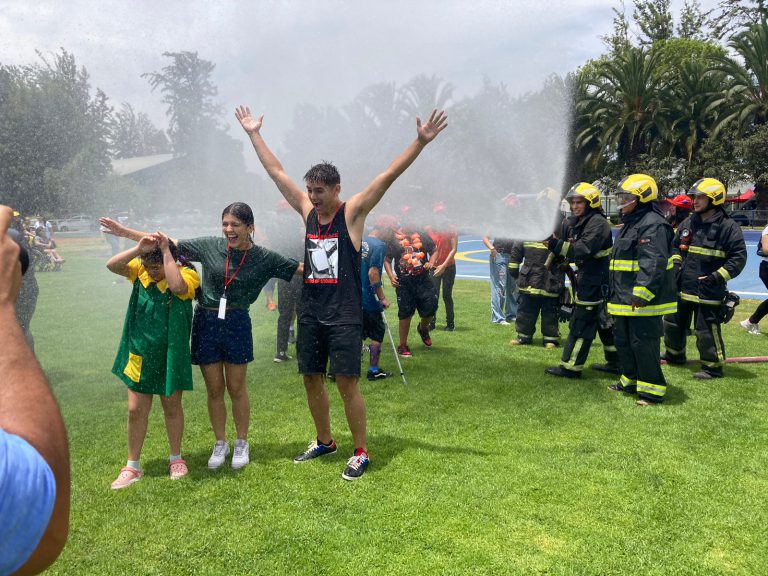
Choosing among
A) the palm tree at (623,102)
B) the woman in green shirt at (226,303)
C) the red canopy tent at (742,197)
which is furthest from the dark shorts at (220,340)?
the red canopy tent at (742,197)

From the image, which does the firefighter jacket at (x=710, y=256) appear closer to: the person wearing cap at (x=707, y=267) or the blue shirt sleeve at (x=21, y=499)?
the person wearing cap at (x=707, y=267)

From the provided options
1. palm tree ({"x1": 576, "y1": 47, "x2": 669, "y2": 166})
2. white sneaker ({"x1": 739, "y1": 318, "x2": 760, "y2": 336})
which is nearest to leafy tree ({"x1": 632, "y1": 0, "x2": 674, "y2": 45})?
palm tree ({"x1": 576, "y1": 47, "x2": 669, "y2": 166})

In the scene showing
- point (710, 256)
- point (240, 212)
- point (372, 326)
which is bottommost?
point (372, 326)

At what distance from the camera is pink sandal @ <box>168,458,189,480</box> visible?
14.1ft

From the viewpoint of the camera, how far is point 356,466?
4.28 m

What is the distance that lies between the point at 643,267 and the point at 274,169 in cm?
368

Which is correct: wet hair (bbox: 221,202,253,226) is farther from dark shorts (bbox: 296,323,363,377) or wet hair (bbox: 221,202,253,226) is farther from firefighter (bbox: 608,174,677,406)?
firefighter (bbox: 608,174,677,406)

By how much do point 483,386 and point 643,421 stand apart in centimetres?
177

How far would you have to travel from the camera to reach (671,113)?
33.5 metres

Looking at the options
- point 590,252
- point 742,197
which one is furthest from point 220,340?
point 742,197

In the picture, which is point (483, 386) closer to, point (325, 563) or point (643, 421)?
point (643, 421)

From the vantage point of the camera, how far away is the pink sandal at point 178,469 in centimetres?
431

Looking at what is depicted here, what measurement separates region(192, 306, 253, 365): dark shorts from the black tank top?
1.93ft

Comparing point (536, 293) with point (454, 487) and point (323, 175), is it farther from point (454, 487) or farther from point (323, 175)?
point (323, 175)
